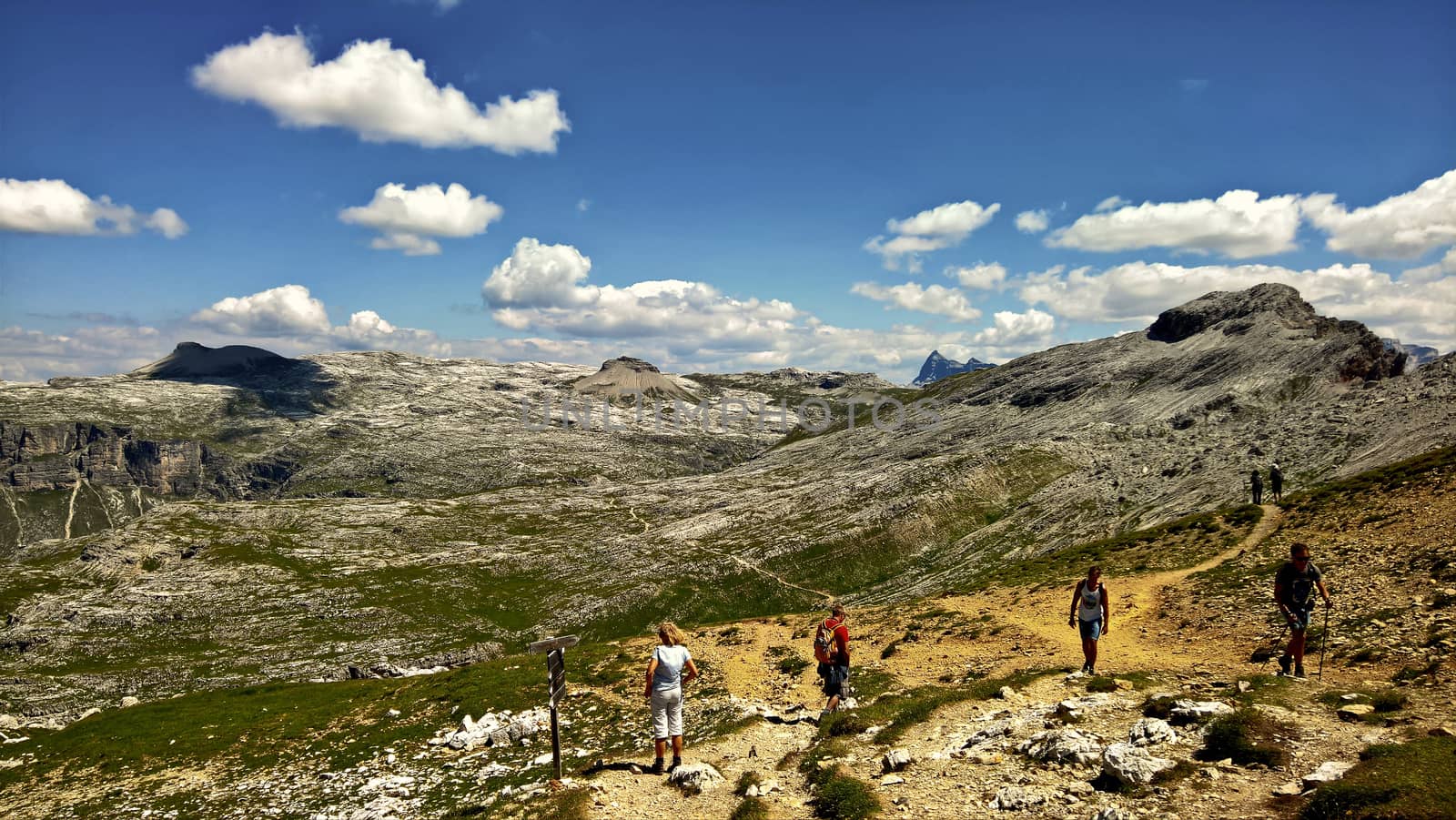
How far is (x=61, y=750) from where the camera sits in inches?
1948

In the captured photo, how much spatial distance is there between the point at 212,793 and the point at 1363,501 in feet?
213

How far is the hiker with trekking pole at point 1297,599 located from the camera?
2362 centimetres

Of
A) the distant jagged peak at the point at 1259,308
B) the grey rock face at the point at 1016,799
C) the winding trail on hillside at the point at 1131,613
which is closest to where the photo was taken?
the grey rock face at the point at 1016,799

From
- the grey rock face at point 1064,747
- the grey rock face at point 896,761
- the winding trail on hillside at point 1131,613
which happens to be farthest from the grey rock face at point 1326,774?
the winding trail on hillside at point 1131,613

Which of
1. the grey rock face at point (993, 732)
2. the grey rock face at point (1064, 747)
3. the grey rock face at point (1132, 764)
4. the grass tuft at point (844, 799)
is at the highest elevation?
the grey rock face at point (1132, 764)

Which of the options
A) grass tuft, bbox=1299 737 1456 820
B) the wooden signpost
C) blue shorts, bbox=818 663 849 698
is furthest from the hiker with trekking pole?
the wooden signpost

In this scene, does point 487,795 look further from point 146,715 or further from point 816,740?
point 146,715

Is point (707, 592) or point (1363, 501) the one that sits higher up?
point (1363, 501)

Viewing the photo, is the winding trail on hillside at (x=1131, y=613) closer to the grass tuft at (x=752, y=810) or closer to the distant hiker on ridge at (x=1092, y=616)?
the distant hiker on ridge at (x=1092, y=616)

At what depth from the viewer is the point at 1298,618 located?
23.7m

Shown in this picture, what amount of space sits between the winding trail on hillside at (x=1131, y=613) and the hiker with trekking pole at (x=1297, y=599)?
181 inches

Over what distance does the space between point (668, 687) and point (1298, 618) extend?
69.0 ft

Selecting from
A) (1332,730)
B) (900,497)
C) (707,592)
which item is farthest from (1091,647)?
(900,497)

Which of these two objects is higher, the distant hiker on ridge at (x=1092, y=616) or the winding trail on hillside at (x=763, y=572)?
the distant hiker on ridge at (x=1092, y=616)
